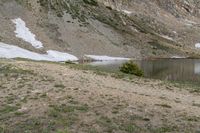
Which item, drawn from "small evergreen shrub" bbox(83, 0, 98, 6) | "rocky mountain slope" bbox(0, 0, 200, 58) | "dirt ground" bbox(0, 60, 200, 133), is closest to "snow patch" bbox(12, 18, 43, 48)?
"rocky mountain slope" bbox(0, 0, 200, 58)

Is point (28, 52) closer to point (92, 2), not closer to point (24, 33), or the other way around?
point (24, 33)

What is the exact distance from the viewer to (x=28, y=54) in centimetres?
7288

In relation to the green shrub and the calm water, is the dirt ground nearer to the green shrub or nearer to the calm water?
the green shrub

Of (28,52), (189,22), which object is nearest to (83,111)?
(28,52)

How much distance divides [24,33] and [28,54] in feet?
59.8

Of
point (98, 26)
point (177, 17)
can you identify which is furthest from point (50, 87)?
point (177, 17)

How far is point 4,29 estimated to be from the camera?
89.1 meters

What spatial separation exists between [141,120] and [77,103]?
384cm

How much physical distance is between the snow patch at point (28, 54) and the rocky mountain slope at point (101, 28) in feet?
9.72

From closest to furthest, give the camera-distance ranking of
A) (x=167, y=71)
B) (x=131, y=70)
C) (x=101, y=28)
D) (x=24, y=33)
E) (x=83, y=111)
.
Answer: (x=83, y=111), (x=131, y=70), (x=167, y=71), (x=24, y=33), (x=101, y=28)

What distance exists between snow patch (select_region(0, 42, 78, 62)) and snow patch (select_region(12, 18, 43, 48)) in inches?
172

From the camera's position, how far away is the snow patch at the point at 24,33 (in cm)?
8562

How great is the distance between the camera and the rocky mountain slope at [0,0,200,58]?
93250 millimetres

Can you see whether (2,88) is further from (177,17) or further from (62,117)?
(177,17)
